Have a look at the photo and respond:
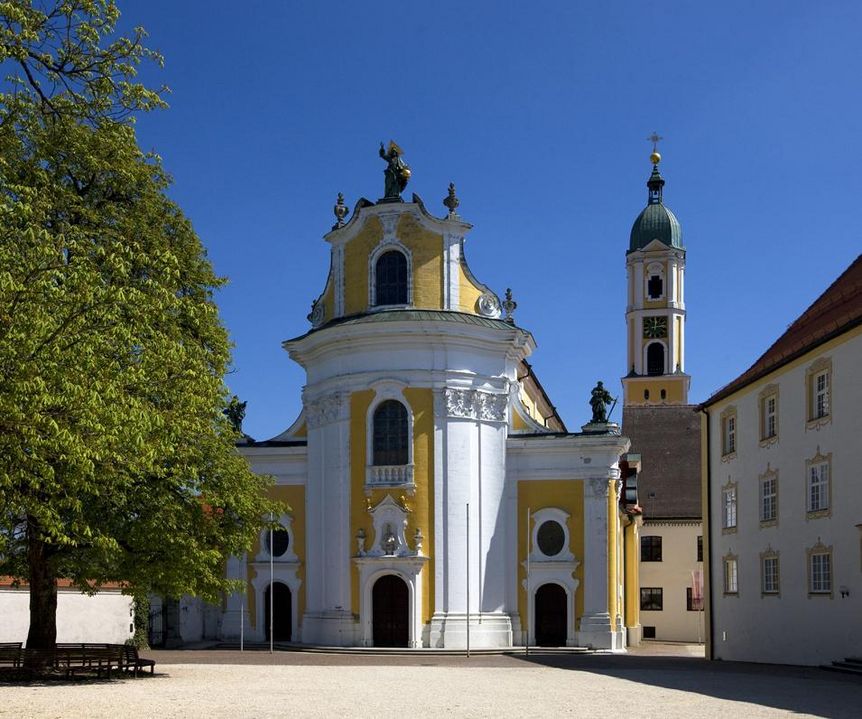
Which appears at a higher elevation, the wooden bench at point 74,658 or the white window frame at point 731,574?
the white window frame at point 731,574

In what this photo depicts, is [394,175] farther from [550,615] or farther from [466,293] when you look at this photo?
[550,615]

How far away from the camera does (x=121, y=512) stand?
25.4 m

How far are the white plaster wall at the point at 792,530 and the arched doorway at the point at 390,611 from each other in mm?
10620

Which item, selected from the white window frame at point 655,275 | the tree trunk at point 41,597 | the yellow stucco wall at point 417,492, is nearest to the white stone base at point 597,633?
the yellow stucco wall at point 417,492

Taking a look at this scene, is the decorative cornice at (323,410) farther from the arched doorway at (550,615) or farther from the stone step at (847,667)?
the stone step at (847,667)

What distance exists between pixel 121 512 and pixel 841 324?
1685 centimetres

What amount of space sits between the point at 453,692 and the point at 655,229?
216 ft

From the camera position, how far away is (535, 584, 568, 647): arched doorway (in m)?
42.7

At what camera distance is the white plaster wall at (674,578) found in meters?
57.9

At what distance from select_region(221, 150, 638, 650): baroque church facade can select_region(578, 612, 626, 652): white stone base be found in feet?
0.22

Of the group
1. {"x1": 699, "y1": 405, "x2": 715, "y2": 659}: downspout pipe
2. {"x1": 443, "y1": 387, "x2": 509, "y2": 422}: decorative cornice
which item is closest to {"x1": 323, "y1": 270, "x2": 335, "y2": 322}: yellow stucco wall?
{"x1": 443, "y1": 387, "x2": 509, "y2": 422}: decorative cornice

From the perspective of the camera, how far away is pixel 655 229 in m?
85.3

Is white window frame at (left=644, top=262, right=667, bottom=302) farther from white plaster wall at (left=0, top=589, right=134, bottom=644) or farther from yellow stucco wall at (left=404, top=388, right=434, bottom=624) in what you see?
white plaster wall at (left=0, top=589, right=134, bottom=644)

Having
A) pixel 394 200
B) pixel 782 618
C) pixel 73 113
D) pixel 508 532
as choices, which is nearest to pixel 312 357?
pixel 394 200
